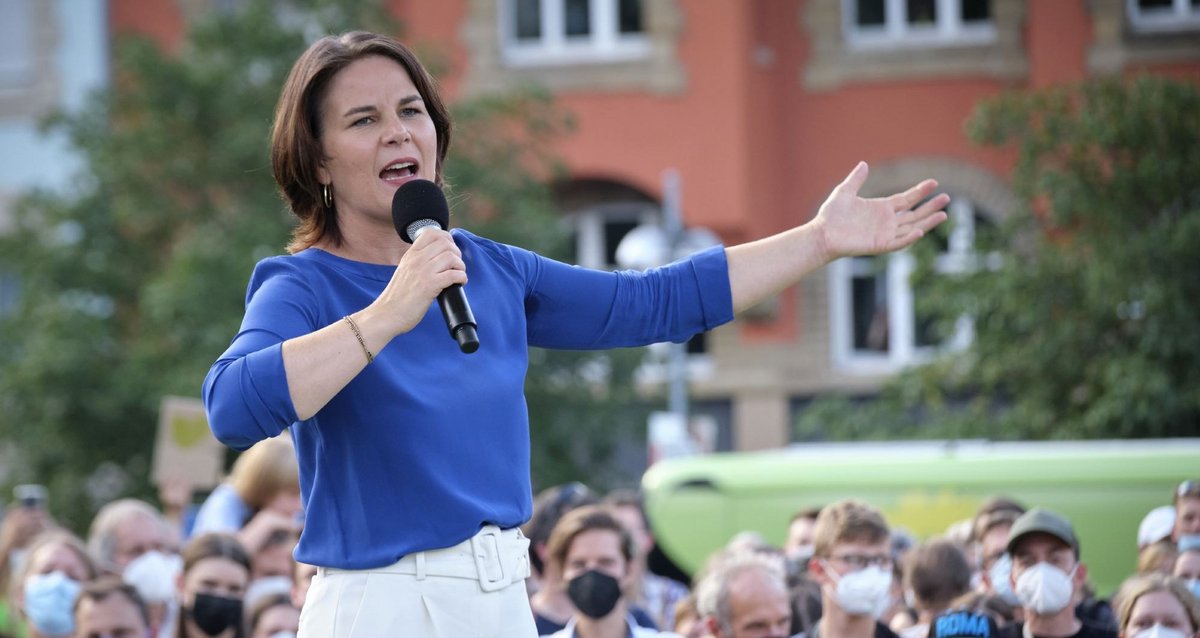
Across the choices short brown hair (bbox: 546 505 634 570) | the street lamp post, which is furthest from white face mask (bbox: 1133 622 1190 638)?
the street lamp post

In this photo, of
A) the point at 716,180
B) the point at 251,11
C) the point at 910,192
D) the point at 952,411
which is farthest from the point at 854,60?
the point at 910,192

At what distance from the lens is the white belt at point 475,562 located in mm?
2891

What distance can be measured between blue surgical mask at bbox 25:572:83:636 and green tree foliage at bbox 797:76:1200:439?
8.99m

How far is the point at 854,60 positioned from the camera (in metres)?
21.2

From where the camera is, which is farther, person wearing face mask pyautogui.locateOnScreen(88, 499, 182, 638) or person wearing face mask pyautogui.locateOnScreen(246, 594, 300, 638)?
person wearing face mask pyautogui.locateOnScreen(88, 499, 182, 638)

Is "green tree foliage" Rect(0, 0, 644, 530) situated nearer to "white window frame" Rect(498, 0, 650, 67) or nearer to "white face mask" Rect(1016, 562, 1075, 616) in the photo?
"white window frame" Rect(498, 0, 650, 67)

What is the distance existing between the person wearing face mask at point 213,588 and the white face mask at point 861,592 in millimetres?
2259

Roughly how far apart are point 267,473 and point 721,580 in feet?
8.26

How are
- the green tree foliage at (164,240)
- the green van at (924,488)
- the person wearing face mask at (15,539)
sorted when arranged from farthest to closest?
1. the green tree foliage at (164,240)
2. the green van at (924,488)
3. the person wearing face mask at (15,539)

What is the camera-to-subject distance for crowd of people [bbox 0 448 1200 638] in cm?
580

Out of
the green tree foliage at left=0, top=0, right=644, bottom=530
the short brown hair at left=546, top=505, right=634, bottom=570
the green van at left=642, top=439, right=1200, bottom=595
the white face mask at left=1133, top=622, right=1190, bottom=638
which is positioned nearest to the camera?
the white face mask at left=1133, top=622, right=1190, bottom=638

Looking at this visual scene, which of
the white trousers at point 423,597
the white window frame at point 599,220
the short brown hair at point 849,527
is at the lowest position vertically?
the short brown hair at point 849,527

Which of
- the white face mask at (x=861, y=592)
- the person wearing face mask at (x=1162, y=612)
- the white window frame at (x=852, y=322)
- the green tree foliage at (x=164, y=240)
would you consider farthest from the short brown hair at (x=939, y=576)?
the white window frame at (x=852, y=322)

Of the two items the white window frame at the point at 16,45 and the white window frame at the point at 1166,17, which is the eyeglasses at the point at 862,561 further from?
the white window frame at the point at 16,45
